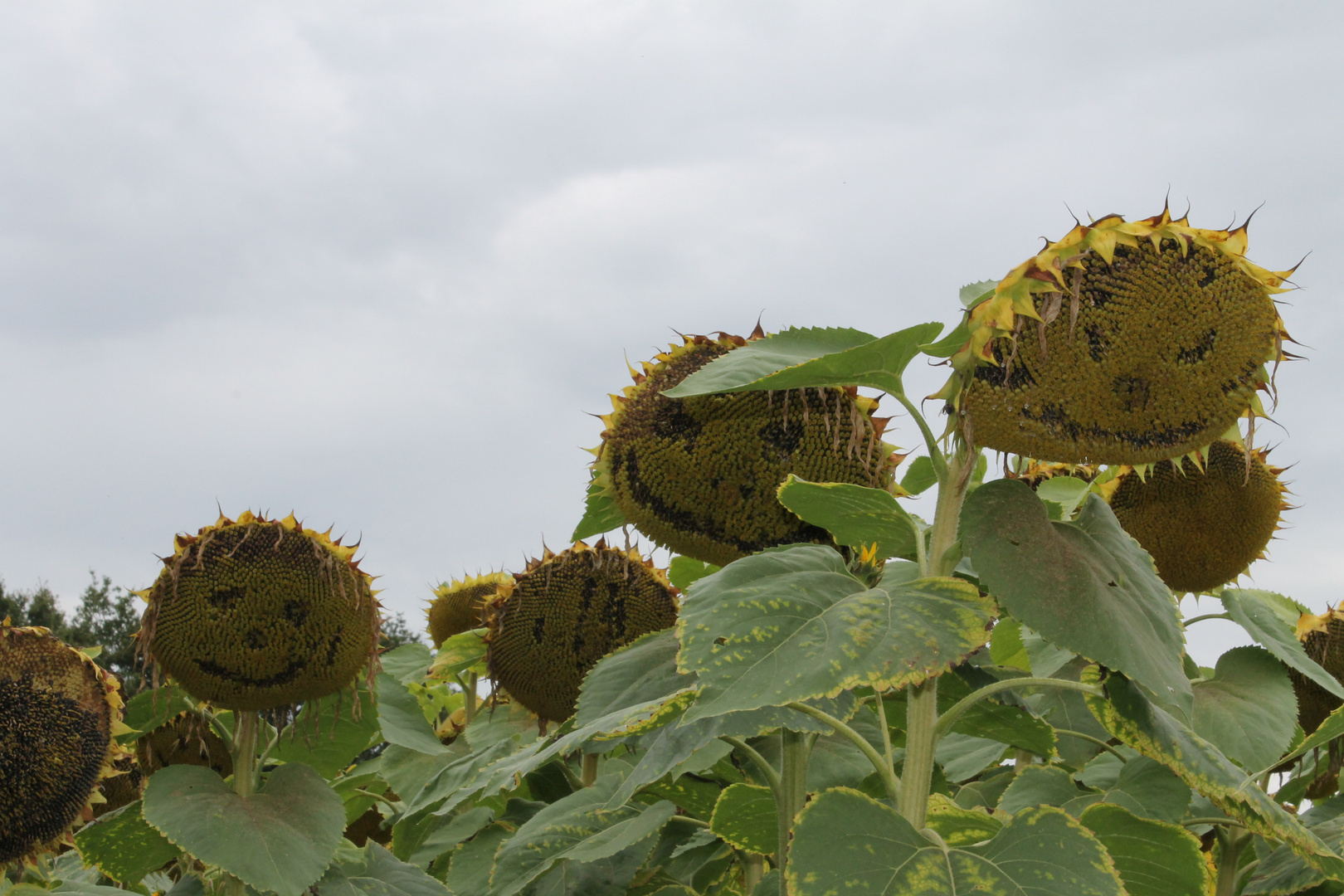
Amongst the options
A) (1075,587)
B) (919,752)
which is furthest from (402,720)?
(1075,587)

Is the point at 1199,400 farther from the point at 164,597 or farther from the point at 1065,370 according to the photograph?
the point at 164,597

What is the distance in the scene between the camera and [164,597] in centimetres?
314

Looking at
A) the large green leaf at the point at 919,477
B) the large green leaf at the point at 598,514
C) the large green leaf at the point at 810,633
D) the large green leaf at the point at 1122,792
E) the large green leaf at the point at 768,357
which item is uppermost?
the large green leaf at the point at 919,477

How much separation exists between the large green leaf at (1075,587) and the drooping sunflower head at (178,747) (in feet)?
11.4

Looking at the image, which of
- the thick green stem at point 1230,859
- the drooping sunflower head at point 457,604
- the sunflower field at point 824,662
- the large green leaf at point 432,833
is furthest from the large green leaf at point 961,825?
the drooping sunflower head at point 457,604

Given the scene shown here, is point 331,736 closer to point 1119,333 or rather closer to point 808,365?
point 808,365

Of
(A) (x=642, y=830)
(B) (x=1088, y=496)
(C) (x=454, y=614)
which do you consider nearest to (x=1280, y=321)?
→ (B) (x=1088, y=496)

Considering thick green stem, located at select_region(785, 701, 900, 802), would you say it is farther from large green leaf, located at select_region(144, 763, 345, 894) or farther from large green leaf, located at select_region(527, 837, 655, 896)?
large green leaf, located at select_region(144, 763, 345, 894)

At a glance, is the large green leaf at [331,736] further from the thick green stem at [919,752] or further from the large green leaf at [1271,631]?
the large green leaf at [1271,631]

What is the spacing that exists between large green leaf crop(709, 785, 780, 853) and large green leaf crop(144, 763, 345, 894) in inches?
47.1

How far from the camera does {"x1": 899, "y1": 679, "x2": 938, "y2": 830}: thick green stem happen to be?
6.17 ft

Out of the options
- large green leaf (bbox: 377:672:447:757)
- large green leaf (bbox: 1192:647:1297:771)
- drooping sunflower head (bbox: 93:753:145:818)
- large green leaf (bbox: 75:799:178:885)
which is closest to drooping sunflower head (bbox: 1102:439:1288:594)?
large green leaf (bbox: 1192:647:1297:771)

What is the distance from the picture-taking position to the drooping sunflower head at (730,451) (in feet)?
7.18

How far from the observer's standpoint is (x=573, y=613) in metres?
3.48
